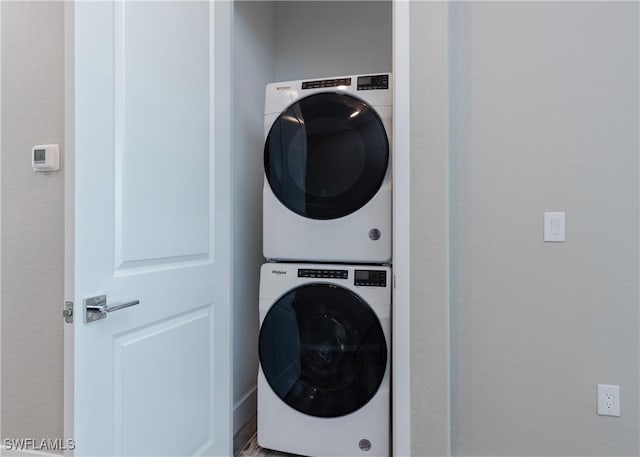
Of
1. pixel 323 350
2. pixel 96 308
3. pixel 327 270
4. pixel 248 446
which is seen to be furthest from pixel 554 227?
pixel 248 446

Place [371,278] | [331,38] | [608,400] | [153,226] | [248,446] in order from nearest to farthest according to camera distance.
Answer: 1. [153,226]
2. [608,400]
3. [371,278]
4. [248,446]
5. [331,38]

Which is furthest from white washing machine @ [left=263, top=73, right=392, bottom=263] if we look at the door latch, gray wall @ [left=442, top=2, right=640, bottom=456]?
the door latch

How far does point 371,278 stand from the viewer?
1530 mm

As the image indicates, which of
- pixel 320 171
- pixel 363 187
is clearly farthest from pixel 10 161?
pixel 363 187

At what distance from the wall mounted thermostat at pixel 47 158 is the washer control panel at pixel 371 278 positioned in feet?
3.70

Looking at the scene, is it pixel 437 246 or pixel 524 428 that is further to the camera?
pixel 524 428

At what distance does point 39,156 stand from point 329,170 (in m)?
1.03

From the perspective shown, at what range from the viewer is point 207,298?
142 cm

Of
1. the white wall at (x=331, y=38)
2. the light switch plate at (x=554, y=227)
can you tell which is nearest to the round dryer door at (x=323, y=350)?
the light switch plate at (x=554, y=227)

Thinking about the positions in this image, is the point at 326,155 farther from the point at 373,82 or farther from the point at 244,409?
the point at 244,409

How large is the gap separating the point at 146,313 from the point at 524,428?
148cm

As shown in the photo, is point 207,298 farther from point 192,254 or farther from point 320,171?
point 320,171

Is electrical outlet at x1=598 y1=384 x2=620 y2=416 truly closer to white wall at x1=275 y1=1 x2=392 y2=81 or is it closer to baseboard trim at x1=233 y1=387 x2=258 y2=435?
baseboard trim at x1=233 y1=387 x2=258 y2=435

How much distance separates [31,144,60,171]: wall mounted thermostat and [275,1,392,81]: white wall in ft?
5.46
